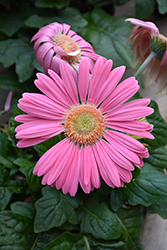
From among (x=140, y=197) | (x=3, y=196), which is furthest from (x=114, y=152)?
(x=3, y=196)

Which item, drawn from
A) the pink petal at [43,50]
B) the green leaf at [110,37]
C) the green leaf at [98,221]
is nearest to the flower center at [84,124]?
the pink petal at [43,50]

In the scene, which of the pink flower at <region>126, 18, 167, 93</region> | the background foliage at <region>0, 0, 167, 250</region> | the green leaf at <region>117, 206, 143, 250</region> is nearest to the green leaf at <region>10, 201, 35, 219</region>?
the background foliage at <region>0, 0, 167, 250</region>

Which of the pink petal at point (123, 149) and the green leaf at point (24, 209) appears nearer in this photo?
the pink petal at point (123, 149)

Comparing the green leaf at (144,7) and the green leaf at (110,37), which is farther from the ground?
the green leaf at (144,7)

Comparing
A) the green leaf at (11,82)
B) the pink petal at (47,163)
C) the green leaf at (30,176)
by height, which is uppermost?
the pink petal at (47,163)

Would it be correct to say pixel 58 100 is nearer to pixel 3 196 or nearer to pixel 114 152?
pixel 114 152

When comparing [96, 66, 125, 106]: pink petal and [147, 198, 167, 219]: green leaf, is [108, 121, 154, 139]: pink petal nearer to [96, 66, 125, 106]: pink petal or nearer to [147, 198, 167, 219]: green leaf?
[96, 66, 125, 106]: pink petal

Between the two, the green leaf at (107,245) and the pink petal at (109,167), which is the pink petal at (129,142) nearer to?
the pink petal at (109,167)

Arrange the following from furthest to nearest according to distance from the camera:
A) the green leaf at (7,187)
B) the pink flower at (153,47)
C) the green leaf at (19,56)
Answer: the green leaf at (19,56) → the green leaf at (7,187) → the pink flower at (153,47)
